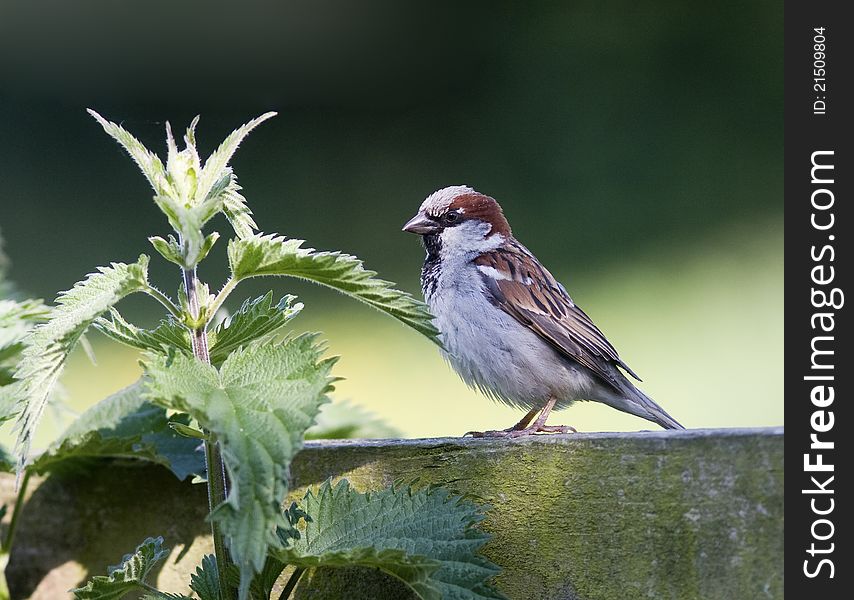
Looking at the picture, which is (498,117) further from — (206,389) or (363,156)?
(206,389)

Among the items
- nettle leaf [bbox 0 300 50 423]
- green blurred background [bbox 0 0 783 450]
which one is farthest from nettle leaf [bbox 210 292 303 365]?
green blurred background [bbox 0 0 783 450]

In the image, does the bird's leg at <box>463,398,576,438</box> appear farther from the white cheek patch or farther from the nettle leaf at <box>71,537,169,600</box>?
the nettle leaf at <box>71,537,169,600</box>

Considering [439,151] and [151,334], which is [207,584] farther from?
[439,151]

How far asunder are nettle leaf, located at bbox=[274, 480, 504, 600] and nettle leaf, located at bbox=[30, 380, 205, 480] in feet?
0.76

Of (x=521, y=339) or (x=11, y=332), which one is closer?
(x=11, y=332)

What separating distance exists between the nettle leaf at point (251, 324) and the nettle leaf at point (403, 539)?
0.18 m

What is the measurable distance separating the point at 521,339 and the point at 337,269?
978 mm

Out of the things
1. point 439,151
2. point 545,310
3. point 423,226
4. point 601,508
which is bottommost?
point 601,508

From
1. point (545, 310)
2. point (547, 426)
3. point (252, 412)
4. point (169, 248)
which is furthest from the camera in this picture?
point (545, 310)

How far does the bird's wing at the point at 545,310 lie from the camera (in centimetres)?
199

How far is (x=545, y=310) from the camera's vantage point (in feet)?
6.62

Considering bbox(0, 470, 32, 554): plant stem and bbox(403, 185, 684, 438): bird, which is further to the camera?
Result: bbox(403, 185, 684, 438): bird

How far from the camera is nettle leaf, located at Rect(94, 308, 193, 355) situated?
106cm

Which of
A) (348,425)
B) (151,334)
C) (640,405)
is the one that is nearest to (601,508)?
(151,334)
